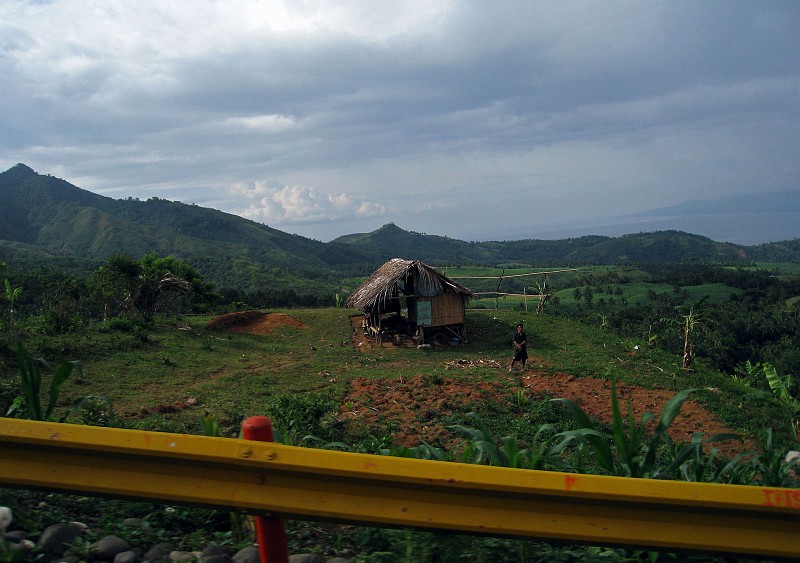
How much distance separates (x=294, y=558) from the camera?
8.04ft

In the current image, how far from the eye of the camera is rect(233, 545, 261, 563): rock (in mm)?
2414

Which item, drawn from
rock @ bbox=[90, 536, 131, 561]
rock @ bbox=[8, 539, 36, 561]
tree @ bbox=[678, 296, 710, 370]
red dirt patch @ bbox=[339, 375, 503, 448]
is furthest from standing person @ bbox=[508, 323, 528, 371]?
rock @ bbox=[8, 539, 36, 561]

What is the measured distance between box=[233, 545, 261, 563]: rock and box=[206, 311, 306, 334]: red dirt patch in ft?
54.2

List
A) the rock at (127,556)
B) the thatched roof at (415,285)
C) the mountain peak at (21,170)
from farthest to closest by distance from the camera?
the mountain peak at (21,170)
the thatched roof at (415,285)
the rock at (127,556)

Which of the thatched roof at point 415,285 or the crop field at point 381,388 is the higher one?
the thatched roof at point 415,285

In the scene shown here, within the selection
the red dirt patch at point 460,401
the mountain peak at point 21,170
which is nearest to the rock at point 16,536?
the red dirt patch at point 460,401

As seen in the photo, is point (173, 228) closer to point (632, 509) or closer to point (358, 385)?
point (358, 385)

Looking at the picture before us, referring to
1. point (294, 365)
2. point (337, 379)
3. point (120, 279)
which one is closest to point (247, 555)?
point (337, 379)

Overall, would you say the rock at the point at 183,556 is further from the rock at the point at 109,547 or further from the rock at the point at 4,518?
the rock at the point at 4,518

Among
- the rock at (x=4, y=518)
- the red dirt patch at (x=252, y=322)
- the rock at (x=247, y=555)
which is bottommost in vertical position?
the red dirt patch at (x=252, y=322)

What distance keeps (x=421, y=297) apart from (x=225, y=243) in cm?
8257

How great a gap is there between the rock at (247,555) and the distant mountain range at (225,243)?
57.4 meters

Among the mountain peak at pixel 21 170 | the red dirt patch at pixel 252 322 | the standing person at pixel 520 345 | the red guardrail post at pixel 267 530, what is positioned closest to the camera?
the red guardrail post at pixel 267 530

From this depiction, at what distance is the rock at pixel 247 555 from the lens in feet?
7.92
